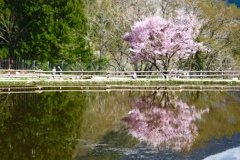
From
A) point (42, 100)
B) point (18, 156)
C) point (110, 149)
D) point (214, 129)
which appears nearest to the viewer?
point (18, 156)

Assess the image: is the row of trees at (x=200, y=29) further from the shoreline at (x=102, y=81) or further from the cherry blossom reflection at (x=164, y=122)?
the cherry blossom reflection at (x=164, y=122)

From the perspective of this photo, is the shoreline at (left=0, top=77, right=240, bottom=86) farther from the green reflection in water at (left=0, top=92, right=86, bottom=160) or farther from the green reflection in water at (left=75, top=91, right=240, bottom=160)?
the green reflection in water at (left=0, top=92, right=86, bottom=160)

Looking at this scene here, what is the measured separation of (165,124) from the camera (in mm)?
14828

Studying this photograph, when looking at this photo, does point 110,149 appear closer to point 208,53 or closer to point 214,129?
point 214,129

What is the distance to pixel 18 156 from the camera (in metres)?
9.59

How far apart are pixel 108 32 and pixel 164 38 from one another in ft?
26.6

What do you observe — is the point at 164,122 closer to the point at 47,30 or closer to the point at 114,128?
the point at 114,128

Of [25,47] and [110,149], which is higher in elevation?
[25,47]

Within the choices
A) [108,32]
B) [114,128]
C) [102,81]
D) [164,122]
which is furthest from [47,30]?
[114,128]

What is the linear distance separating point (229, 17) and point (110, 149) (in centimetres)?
3936

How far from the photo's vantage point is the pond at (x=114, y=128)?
10.4m

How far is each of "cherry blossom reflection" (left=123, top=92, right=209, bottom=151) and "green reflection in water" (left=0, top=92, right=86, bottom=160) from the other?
2294 millimetres

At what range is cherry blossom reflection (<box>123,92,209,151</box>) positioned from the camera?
12141mm

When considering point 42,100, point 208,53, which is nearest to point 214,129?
point 42,100
